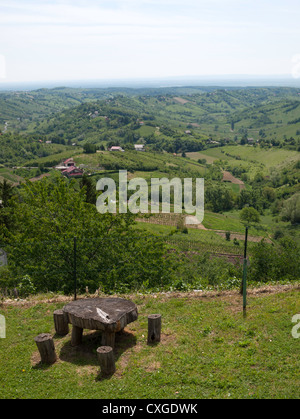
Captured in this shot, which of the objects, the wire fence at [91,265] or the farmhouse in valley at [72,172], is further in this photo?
the farmhouse in valley at [72,172]

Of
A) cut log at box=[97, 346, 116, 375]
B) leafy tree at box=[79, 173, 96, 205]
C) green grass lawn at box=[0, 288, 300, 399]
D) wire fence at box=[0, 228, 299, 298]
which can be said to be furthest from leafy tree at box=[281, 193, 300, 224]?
cut log at box=[97, 346, 116, 375]

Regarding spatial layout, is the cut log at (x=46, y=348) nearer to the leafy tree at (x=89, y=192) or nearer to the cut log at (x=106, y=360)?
the cut log at (x=106, y=360)

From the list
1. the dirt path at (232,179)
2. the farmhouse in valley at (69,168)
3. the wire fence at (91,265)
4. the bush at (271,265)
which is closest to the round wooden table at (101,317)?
the wire fence at (91,265)

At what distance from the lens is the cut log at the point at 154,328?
8688mm

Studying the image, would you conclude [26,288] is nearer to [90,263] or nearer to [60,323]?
[90,263]

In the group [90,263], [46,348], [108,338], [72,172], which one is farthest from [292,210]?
[46,348]

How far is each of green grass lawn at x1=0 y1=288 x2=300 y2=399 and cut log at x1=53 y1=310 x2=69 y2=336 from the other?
0.55 feet

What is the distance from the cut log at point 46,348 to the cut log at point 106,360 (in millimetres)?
1346

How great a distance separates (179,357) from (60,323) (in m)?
3.47

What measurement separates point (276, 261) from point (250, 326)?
1584cm

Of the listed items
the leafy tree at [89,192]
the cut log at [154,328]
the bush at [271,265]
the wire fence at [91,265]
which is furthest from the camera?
the leafy tree at [89,192]

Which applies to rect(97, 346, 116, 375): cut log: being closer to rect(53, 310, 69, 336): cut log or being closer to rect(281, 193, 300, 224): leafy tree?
rect(53, 310, 69, 336): cut log

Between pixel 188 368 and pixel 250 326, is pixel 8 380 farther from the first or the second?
pixel 250 326

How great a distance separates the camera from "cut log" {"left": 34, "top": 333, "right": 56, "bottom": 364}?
795cm
